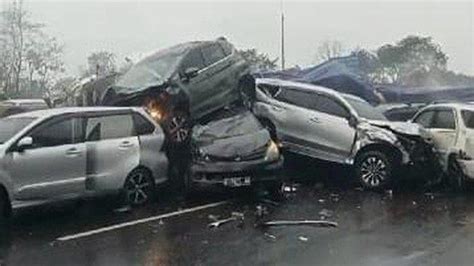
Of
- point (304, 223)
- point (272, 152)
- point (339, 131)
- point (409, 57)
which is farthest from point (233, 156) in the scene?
point (409, 57)

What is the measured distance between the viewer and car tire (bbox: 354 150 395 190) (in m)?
13.6

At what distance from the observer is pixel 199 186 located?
12.0 metres

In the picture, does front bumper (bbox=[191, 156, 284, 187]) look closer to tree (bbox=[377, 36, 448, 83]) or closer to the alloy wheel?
the alloy wheel

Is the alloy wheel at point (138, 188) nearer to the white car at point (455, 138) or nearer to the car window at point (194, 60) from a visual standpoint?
the car window at point (194, 60)

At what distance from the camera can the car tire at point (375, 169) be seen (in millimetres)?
13579

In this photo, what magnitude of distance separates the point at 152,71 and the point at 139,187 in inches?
138

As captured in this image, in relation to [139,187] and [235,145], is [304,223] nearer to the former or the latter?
[235,145]

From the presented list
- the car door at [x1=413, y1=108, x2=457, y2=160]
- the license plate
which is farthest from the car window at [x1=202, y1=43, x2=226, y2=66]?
the car door at [x1=413, y1=108, x2=457, y2=160]

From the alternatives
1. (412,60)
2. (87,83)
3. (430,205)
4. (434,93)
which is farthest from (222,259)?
(412,60)

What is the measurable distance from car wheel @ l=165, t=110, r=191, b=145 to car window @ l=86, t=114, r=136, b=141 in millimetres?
1540

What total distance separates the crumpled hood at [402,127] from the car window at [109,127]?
477cm

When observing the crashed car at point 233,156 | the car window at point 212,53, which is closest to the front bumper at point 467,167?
the crashed car at point 233,156

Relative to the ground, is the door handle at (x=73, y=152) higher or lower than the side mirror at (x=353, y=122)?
lower

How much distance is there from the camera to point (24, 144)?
32.5 ft
